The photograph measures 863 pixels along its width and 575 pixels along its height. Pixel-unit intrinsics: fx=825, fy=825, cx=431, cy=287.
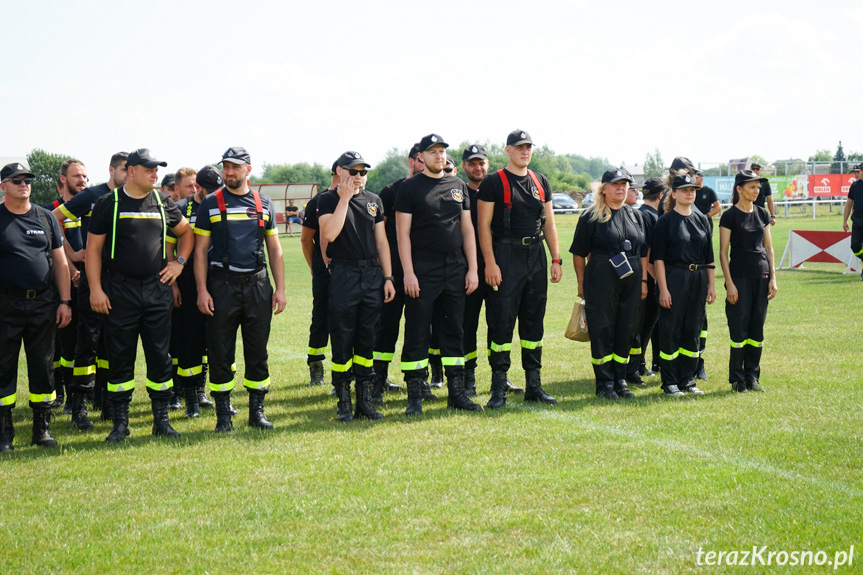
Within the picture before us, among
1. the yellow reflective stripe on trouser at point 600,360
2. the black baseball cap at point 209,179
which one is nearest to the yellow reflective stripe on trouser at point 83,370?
the black baseball cap at point 209,179

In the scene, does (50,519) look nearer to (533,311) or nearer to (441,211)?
(441,211)

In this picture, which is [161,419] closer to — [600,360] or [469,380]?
[469,380]

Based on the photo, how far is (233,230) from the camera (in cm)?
698

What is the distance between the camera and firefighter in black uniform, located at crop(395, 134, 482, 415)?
745 cm

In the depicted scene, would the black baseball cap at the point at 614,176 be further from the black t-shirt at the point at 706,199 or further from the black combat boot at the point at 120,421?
the black combat boot at the point at 120,421

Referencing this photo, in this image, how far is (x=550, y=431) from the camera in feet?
21.9

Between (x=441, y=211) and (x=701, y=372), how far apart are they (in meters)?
3.65

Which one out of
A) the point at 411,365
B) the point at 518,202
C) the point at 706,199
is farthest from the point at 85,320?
the point at 706,199

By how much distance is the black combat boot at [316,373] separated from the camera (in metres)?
9.26

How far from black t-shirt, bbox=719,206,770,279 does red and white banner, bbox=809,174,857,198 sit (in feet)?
135

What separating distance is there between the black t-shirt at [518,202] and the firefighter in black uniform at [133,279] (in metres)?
2.87

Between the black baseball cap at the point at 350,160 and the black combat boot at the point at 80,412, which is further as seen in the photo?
the black combat boot at the point at 80,412

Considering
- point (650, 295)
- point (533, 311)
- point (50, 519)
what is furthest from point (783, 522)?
point (650, 295)

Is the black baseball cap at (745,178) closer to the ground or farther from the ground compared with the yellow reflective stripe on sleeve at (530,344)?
farther from the ground
